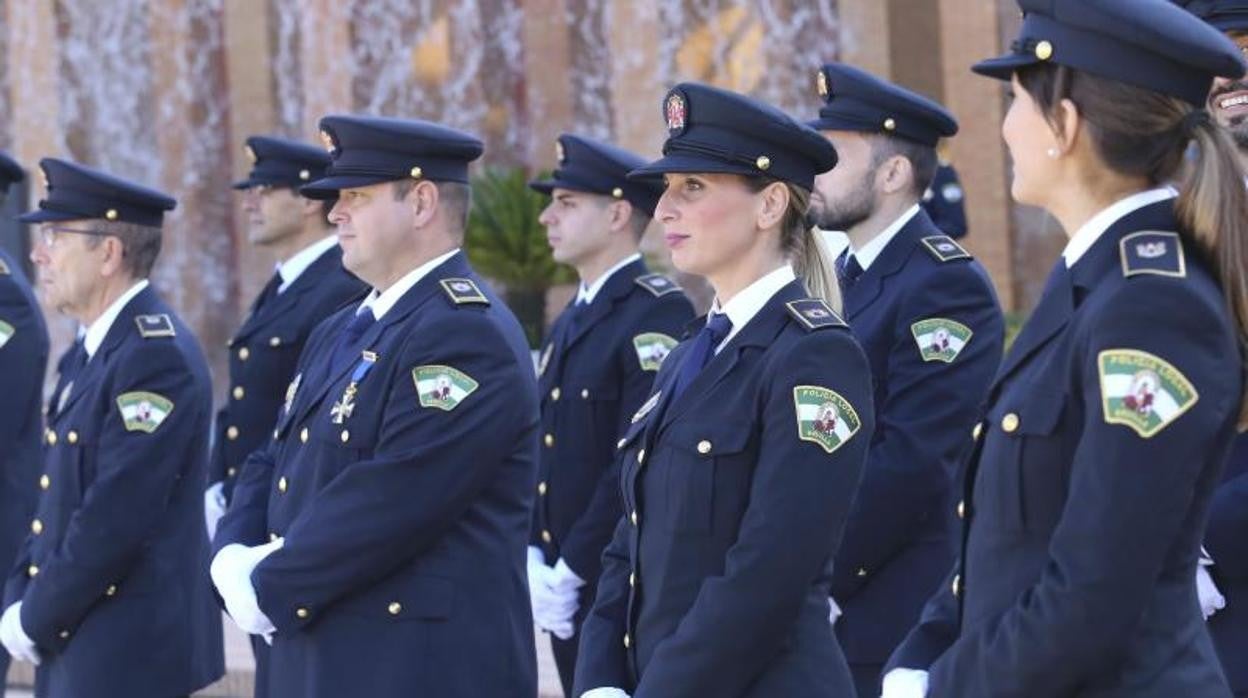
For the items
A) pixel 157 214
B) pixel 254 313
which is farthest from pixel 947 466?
pixel 254 313

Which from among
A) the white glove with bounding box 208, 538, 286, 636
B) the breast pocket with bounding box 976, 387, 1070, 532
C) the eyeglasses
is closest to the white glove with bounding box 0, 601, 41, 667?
the eyeglasses

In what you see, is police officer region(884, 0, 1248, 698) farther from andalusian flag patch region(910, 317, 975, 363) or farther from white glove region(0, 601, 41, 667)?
white glove region(0, 601, 41, 667)

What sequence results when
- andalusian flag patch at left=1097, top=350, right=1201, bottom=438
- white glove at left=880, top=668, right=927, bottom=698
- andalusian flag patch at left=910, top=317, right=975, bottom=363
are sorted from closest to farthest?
andalusian flag patch at left=1097, top=350, right=1201, bottom=438 → white glove at left=880, top=668, right=927, bottom=698 → andalusian flag patch at left=910, top=317, right=975, bottom=363

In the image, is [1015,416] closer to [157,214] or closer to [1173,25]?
[1173,25]

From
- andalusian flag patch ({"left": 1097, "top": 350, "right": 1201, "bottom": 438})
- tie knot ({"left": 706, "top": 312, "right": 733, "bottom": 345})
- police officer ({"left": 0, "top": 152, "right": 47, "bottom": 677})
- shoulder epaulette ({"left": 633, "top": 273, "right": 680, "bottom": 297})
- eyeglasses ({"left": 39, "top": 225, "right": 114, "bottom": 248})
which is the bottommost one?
police officer ({"left": 0, "top": 152, "right": 47, "bottom": 677})

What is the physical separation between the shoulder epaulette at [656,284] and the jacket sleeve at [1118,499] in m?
3.23

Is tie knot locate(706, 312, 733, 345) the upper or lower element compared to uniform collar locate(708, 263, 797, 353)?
lower

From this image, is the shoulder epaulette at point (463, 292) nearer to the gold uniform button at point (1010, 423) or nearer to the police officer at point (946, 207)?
the gold uniform button at point (1010, 423)

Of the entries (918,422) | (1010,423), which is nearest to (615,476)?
(918,422)

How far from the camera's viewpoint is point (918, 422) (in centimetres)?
439

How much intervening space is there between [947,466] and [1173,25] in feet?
5.98

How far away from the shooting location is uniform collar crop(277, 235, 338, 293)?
6.78 meters

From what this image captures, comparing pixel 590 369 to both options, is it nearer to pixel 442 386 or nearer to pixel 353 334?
pixel 353 334

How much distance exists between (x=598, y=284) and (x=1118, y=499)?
3.48m
